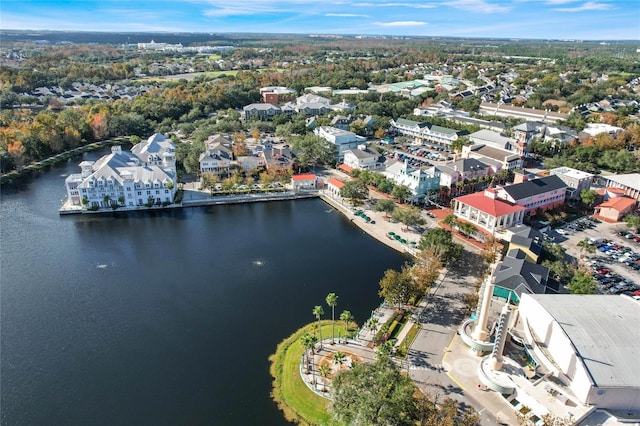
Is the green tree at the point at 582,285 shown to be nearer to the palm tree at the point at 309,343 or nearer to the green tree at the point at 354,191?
the palm tree at the point at 309,343

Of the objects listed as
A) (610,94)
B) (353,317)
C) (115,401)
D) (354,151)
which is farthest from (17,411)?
(610,94)

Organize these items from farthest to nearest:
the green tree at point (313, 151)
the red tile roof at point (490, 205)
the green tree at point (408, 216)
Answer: the green tree at point (313, 151)
the green tree at point (408, 216)
the red tile roof at point (490, 205)

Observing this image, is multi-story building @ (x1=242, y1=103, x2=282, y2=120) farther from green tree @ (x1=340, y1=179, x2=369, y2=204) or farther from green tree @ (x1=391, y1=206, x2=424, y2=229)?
green tree @ (x1=391, y1=206, x2=424, y2=229)

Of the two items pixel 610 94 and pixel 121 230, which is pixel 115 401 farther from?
pixel 610 94

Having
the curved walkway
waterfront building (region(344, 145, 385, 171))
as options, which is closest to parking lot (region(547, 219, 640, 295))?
the curved walkway

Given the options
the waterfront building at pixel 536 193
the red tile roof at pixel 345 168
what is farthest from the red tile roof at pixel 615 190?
the red tile roof at pixel 345 168

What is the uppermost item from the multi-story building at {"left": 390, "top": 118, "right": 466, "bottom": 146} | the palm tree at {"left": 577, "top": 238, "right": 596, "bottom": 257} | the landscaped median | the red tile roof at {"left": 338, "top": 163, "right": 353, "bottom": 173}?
the multi-story building at {"left": 390, "top": 118, "right": 466, "bottom": 146}

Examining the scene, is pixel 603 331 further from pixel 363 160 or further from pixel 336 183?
pixel 363 160
